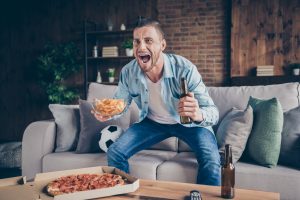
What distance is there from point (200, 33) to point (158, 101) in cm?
319

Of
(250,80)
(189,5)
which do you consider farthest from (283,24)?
(189,5)

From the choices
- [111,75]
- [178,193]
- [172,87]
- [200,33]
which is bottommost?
[178,193]

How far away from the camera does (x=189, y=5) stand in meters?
5.11

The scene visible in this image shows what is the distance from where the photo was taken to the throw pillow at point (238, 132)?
1998 millimetres

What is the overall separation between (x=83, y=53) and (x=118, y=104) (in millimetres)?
4210

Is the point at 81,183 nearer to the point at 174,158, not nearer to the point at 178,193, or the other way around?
the point at 178,193

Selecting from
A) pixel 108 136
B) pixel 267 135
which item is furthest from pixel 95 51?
pixel 267 135

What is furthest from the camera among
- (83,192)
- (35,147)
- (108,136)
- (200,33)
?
(200,33)

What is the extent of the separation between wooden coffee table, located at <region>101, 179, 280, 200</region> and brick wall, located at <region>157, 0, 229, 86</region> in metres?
3.77

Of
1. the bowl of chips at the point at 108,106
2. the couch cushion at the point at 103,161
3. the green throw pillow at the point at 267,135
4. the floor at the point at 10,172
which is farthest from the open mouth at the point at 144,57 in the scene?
the floor at the point at 10,172

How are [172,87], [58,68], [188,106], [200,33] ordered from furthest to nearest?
[58,68] < [200,33] < [172,87] < [188,106]

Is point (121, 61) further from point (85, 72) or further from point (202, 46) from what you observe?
point (202, 46)

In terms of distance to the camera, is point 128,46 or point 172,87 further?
point 128,46

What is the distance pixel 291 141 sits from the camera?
195 cm
